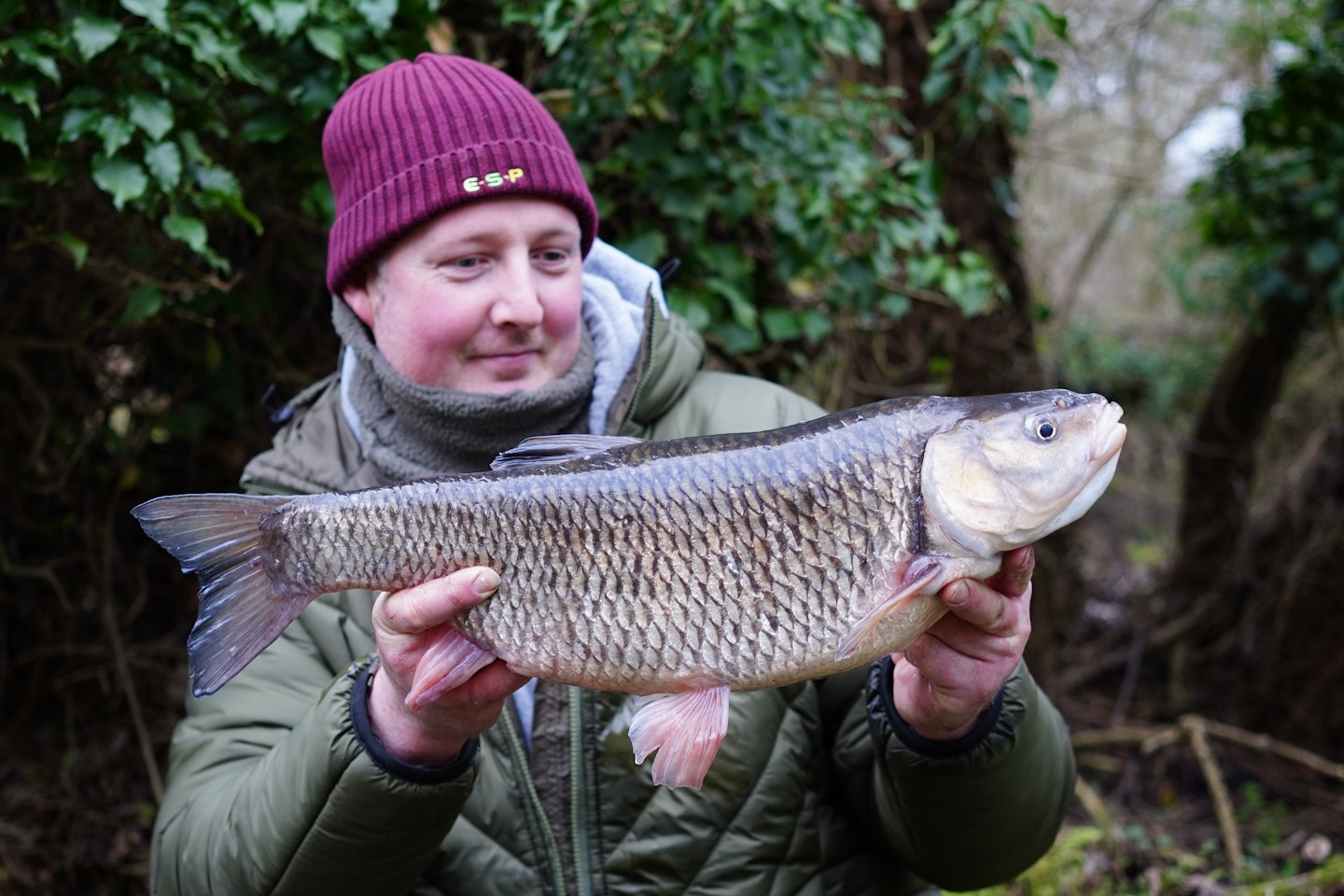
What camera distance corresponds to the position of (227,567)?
1.76 meters

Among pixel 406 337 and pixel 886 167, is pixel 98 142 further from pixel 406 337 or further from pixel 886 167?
pixel 886 167

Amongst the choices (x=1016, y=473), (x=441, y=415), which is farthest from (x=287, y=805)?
(x=1016, y=473)

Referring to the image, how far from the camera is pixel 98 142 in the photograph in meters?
2.70

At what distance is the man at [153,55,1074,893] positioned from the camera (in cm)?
190

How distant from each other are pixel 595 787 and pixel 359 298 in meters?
1.07

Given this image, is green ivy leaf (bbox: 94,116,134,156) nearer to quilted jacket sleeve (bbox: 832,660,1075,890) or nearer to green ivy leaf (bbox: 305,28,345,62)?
green ivy leaf (bbox: 305,28,345,62)

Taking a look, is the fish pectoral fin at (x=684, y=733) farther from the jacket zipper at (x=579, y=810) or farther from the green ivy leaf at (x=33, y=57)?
the green ivy leaf at (x=33, y=57)

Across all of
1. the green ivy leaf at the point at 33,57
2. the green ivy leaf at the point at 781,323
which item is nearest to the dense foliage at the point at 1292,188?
the green ivy leaf at the point at 781,323

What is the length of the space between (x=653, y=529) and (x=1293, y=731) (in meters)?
4.88

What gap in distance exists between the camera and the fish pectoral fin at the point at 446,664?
1670mm

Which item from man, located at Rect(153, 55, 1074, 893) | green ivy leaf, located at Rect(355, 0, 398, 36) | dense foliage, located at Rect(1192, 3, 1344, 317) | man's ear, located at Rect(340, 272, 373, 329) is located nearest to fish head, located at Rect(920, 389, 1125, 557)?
man, located at Rect(153, 55, 1074, 893)

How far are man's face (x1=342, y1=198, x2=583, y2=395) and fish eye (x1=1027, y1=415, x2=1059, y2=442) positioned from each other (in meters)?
0.91

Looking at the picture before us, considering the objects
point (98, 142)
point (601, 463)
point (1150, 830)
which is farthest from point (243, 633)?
point (1150, 830)

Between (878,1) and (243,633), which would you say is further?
(878,1)
